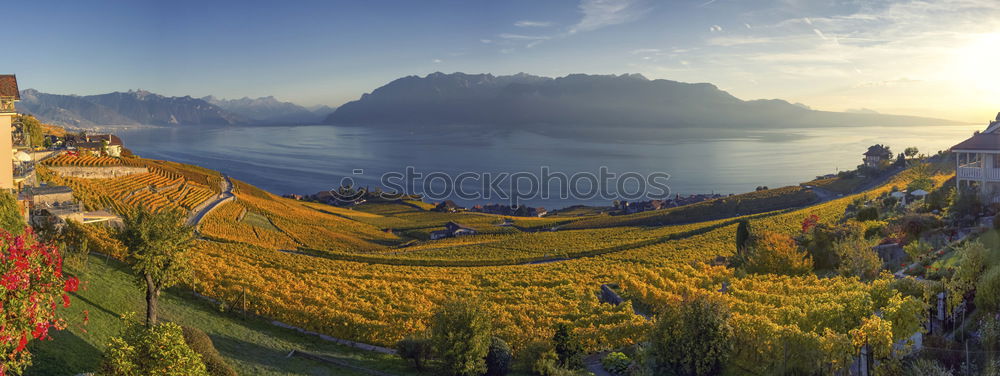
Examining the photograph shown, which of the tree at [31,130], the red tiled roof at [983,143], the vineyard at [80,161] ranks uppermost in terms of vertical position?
the tree at [31,130]

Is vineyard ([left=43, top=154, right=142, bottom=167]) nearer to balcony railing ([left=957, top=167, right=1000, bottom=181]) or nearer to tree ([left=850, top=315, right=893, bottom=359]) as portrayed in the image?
tree ([left=850, top=315, right=893, bottom=359])

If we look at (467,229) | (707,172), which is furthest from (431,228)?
(707,172)

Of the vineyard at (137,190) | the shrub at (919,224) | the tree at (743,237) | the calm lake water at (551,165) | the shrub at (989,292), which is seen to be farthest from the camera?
the calm lake water at (551,165)

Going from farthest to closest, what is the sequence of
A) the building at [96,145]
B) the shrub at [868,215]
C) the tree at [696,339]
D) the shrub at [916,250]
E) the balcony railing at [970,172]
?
the building at [96,145] → the shrub at [868,215] → the balcony railing at [970,172] → the shrub at [916,250] → the tree at [696,339]

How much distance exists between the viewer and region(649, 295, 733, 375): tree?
10250 mm

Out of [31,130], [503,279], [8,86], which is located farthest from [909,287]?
[31,130]

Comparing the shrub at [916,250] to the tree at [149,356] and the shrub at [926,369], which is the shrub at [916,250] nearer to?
the shrub at [926,369]

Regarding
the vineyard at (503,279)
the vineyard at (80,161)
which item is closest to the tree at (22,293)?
the vineyard at (503,279)

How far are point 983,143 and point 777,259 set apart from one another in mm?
8278

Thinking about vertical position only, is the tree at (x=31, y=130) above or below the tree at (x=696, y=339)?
above

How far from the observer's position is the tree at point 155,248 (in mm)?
11375

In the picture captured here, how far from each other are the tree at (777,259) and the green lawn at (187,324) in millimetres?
12708

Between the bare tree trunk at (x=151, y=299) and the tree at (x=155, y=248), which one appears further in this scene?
the bare tree trunk at (x=151, y=299)

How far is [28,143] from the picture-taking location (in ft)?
134
